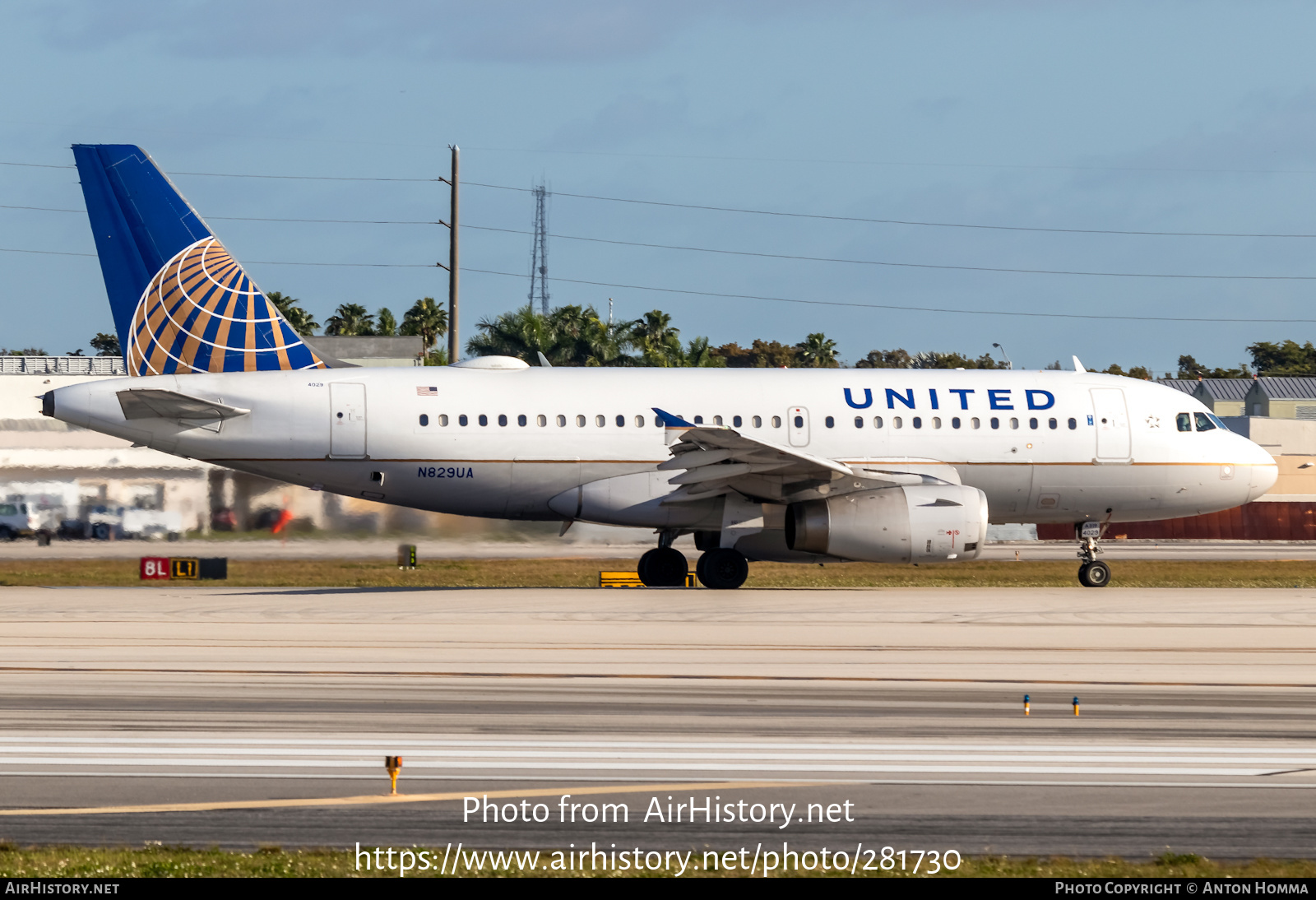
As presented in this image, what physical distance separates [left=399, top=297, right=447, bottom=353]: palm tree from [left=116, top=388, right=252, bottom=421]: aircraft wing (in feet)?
223

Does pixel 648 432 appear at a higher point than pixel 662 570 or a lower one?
higher

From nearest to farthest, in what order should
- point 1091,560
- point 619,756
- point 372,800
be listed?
point 372,800, point 619,756, point 1091,560

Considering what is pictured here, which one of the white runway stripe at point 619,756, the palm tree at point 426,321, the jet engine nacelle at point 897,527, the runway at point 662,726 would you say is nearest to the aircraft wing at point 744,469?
the jet engine nacelle at point 897,527

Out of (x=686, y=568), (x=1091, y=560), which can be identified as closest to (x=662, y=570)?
(x=686, y=568)

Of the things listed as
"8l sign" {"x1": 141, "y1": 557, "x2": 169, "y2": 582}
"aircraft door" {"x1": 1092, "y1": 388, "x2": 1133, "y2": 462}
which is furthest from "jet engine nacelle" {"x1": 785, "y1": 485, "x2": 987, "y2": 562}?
"8l sign" {"x1": 141, "y1": 557, "x2": 169, "y2": 582}

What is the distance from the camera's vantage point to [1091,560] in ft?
90.5

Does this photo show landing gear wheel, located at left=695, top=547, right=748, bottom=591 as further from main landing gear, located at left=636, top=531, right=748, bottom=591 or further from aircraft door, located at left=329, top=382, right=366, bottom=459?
aircraft door, located at left=329, top=382, right=366, bottom=459

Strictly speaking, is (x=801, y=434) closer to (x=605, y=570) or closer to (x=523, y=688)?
(x=605, y=570)

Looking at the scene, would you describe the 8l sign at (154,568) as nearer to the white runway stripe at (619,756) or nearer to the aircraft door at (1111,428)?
the white runway stripe at (619,756)

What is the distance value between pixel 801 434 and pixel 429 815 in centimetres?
1829

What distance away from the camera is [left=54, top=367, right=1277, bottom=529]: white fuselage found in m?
24.7

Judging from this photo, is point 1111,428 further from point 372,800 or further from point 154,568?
point 372,800

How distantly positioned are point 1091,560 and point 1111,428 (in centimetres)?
270

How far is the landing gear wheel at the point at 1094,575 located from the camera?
27.0 metres
